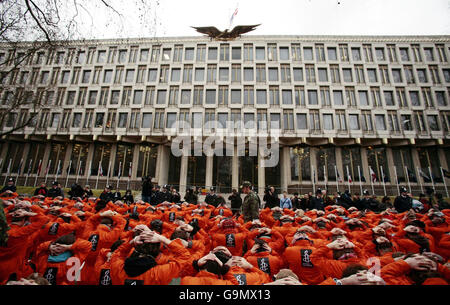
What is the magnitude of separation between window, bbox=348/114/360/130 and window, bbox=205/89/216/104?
1659 centimetres

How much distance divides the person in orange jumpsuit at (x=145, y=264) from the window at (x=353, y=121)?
25.9 meters

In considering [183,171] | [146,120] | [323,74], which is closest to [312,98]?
[323,74]

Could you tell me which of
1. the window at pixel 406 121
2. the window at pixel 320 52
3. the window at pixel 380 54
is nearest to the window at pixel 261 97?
the window at pixel 320 52

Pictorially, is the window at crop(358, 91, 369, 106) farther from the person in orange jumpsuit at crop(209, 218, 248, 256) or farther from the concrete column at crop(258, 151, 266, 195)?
the person in orange jumpsuit at crop(209, 218, 248, 256)

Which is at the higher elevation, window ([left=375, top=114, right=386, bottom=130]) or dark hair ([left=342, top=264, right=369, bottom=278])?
window ([left=375, top=114, right=386, bottom=130])

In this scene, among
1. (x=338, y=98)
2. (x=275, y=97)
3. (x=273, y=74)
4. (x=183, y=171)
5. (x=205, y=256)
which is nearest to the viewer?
(x=205, y=256)

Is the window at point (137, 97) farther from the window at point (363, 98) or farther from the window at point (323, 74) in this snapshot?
the window at point (363, 98)

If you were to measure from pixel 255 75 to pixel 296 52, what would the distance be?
6490mm

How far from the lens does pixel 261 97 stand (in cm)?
2408

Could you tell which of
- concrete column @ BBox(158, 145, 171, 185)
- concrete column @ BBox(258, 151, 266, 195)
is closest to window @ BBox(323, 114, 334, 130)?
concrete column @ BBox(258, 151, 266, 195)

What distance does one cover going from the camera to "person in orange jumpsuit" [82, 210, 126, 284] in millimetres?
3518

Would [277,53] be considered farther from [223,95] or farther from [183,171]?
[183,171]
